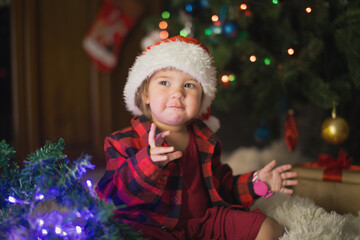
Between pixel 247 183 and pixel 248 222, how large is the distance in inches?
5.3

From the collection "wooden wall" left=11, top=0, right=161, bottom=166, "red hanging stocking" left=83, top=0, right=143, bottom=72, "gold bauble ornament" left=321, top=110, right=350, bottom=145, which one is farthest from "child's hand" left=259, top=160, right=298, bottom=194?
"red hanging stocking" left=83, top=0, right=143, bottom=72

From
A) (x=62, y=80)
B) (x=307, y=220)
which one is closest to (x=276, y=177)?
(x=307, y=220)

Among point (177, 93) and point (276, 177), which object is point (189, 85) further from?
point (276, 177)

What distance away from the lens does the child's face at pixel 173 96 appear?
0.90 m

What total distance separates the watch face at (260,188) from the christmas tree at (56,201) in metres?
0.42

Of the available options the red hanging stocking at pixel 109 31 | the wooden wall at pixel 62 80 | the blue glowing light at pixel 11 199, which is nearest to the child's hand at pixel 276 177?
the blue glowing light at pixel 11 199

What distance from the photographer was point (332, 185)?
45.1 inches

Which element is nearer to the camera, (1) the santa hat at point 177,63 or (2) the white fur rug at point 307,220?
(2) the white fur rug at point 307,220

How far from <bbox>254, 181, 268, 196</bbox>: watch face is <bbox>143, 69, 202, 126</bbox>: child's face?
0.89ft

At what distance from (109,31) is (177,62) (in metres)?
1.48

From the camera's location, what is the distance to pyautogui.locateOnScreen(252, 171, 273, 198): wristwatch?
94 cm

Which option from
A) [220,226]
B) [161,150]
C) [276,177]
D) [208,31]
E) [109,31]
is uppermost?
[109,31]

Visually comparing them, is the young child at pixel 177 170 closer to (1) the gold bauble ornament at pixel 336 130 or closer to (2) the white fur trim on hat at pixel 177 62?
(2) the white fur trim on hat at pixel 177 62

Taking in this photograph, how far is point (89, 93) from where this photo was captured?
2.25 m
